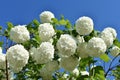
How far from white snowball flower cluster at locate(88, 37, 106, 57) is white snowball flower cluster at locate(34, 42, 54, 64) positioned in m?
0.43

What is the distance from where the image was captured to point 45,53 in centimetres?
430

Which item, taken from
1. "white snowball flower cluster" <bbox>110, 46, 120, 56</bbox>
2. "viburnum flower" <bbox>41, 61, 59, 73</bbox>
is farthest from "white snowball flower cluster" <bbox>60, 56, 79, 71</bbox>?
"white snowball flower cluster" <bbox>110, 46, 120, 56</bbox>

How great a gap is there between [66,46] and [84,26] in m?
0.39

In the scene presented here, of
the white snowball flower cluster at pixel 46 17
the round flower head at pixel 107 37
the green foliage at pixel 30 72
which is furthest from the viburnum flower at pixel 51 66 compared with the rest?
the white snowball flower cluster at pixel 46 17

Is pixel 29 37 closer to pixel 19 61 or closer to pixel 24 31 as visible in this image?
pixel 24 31

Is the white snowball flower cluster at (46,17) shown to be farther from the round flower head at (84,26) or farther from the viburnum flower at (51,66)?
the viburnum flower at (51,66)

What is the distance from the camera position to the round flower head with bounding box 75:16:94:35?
454cm

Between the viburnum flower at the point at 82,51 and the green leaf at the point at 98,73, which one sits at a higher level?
the viburnum flower at the point at 82,51

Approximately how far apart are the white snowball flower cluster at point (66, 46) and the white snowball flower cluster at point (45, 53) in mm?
106

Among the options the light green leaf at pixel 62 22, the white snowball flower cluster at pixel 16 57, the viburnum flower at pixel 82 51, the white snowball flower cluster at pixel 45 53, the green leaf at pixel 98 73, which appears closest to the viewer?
the white snowball flower cluster at pixel 16 57

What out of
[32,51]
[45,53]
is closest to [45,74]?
[32,51]

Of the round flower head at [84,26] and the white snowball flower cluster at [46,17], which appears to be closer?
the round flower head at [84,26]

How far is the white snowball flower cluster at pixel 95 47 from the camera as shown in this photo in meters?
4.35

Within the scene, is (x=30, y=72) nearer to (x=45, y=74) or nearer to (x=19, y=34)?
(x=45, y=74)
